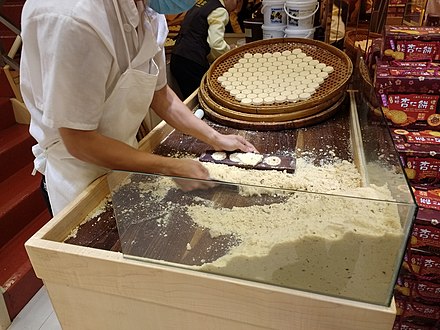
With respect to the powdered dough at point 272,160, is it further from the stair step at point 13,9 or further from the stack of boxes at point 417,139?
the stair step at point 13,9

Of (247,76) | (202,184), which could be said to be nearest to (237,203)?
(202,184)

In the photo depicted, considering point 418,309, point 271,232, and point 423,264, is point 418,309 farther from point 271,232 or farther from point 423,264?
point 271,232

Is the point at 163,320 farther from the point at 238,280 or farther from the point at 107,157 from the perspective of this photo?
the point at 107,157

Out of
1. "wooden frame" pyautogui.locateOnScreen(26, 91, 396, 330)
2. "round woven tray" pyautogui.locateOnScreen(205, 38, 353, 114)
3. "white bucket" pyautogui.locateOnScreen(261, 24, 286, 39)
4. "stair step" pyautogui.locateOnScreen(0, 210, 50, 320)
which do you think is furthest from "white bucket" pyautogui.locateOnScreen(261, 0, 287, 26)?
"stair step" pyautogui.locateOnScreen(0, 210, 50, 320)

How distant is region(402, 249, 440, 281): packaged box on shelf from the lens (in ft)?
3.62

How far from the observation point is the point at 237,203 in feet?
2.50

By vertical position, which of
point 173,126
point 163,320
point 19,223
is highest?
point 173,126

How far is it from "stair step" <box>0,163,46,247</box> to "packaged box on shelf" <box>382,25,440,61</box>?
1954 mm

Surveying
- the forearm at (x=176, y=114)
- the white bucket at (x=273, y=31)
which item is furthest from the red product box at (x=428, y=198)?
the white bucket at (x=273, y=31)

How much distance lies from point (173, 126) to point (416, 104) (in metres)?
0.75

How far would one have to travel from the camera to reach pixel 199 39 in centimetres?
272

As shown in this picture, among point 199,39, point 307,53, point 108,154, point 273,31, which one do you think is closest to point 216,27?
point 199,39

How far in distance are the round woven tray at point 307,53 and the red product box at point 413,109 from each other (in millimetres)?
245

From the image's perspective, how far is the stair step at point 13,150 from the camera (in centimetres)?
235
